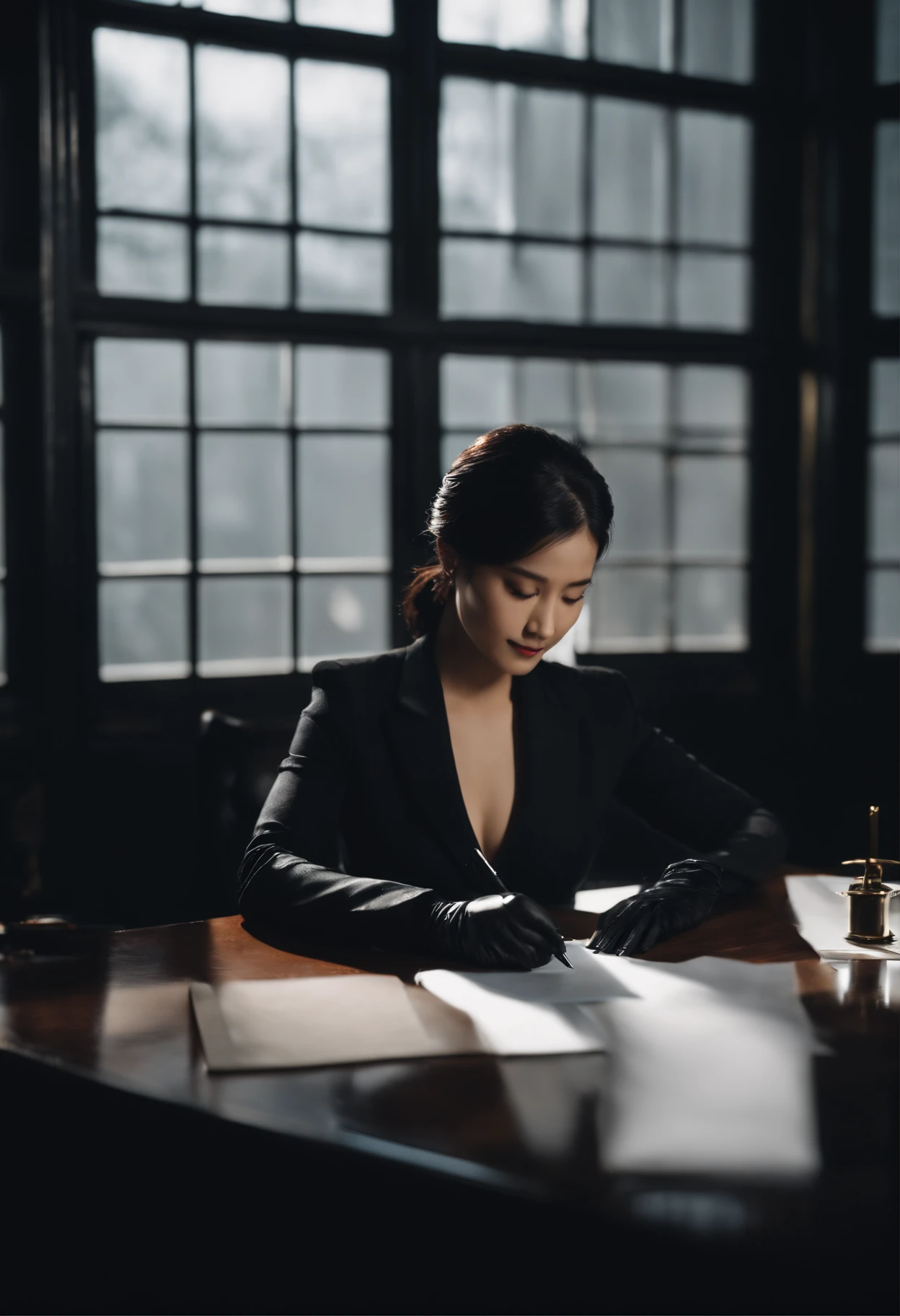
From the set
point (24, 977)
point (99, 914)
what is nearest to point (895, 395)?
point (99, 914)

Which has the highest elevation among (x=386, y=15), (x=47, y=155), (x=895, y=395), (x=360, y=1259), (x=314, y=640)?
(x=386, y=15)

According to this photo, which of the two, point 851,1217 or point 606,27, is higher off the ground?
point 606,27

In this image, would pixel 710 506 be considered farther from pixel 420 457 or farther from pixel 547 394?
pixel 420 457

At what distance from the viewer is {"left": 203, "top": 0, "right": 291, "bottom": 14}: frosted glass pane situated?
10.6ft

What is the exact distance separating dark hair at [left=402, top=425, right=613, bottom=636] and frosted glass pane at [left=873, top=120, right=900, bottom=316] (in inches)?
88.5

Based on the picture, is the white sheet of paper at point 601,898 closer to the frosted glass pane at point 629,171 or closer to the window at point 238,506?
the window at point 238,506

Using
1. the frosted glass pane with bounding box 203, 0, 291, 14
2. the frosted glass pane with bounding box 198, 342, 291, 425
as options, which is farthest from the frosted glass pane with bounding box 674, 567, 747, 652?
the frosted glass pane with bounding box 203, 0, 291, 14

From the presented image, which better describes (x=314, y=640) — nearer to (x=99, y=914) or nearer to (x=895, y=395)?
(x=99, y=914)

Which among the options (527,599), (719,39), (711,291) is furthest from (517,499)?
(719,39)

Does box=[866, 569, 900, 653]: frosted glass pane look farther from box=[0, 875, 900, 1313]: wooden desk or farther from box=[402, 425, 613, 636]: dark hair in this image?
box=[0, 875, 900, 1313]: wooden desk

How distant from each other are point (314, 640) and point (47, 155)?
4.59ft

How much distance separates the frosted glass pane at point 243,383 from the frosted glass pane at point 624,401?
90 centimetres

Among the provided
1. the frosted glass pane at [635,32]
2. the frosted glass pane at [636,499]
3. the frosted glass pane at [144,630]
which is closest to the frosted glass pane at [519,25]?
the frosted glass pane at [635,32]

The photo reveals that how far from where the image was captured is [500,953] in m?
1.41
